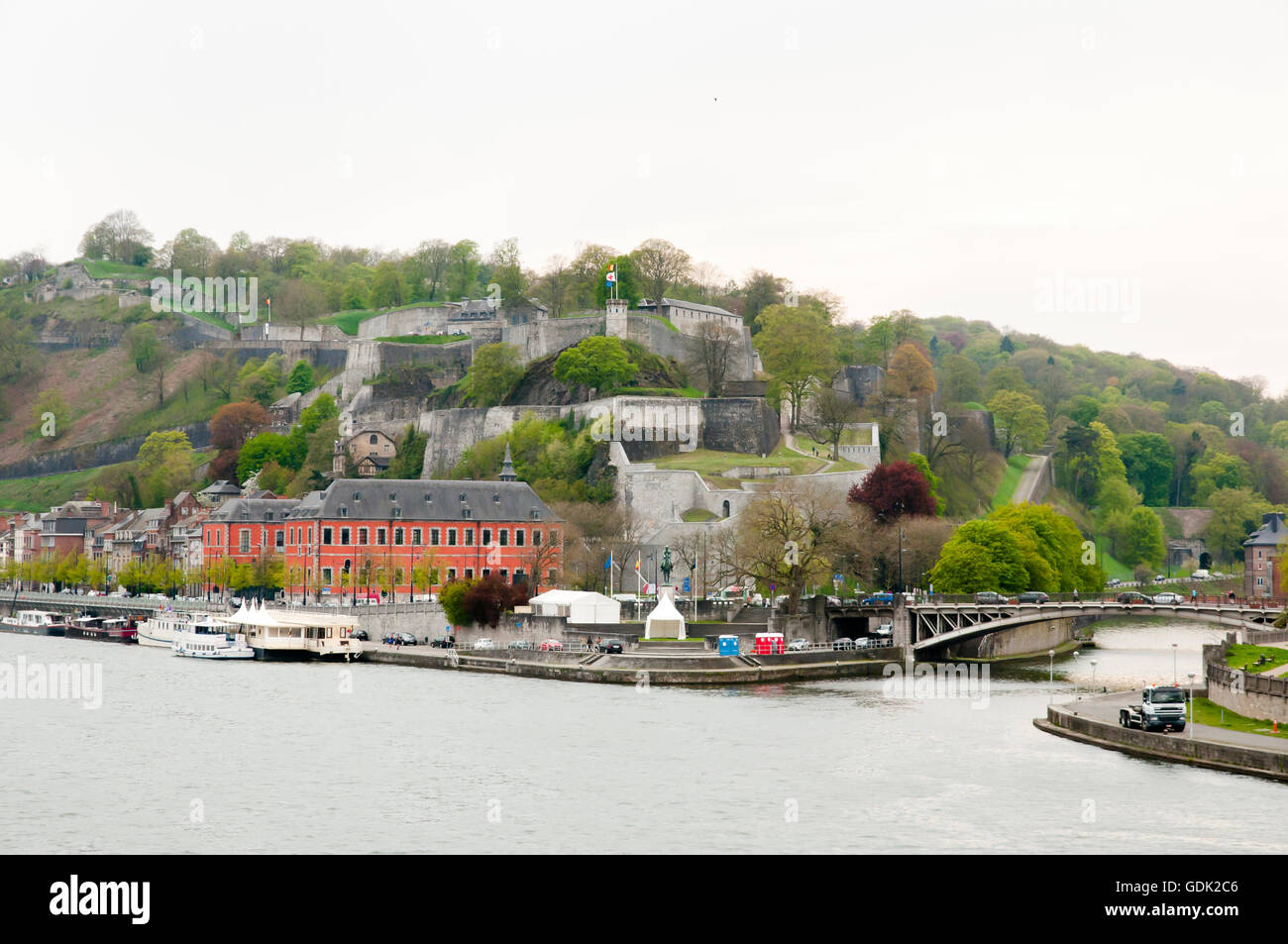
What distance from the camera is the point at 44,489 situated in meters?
137

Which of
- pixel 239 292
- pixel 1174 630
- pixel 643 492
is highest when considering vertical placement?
pixel 239 292

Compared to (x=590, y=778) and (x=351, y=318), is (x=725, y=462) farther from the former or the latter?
(x=351, y=318)

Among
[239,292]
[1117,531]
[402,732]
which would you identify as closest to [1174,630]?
[1117,531]

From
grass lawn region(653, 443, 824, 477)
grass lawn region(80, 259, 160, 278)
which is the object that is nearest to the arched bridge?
grass lawn region(653, 443, 824, 477)

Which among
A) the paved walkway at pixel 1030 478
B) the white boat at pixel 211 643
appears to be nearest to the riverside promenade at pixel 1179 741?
the white boat at pixel 211 643

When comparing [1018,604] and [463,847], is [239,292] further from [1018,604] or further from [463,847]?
[463,847]

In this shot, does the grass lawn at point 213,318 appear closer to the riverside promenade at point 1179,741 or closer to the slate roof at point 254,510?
the slate roof at point 254,510

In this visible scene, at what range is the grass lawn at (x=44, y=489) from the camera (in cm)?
13350

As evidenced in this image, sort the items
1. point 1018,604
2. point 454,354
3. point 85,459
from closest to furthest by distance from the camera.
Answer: point 1018,604 → point 454,354 → point 85,459

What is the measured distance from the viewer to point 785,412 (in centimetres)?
9944

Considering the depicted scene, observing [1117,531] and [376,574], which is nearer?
[376,574]

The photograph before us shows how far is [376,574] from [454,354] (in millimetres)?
39988

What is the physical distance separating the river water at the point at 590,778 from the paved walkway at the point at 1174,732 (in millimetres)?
1244
